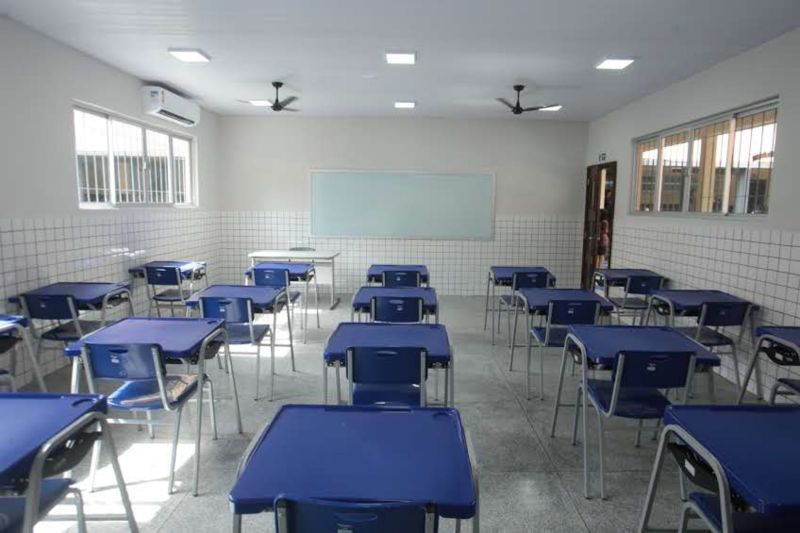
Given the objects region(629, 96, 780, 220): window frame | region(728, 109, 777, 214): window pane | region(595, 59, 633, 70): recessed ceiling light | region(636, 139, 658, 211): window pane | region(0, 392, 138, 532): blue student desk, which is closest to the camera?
region(0, 392, 138, 532): blue student desk

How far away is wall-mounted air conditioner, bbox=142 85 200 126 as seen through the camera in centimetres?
572

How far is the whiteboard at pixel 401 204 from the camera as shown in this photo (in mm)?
7969

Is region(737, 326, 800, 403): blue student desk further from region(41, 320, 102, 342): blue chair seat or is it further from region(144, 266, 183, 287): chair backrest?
region(144, 266, 183, 287): chair backrest

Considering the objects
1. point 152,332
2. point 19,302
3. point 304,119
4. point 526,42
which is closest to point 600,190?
point 526,42

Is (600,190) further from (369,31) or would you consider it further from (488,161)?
(369,31)

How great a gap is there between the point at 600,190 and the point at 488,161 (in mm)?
1777

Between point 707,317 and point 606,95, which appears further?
point 606,95

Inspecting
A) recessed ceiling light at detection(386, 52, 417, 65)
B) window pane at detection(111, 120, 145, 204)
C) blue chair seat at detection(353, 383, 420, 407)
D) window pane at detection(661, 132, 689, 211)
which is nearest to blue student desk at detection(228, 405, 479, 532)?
blue chair seat at detection(353, 383, 420, 407)

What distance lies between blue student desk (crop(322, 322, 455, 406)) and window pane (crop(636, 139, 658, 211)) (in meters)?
4.58

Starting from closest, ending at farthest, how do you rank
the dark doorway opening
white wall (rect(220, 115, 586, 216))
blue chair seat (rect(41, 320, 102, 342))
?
blue chair seat (rect(41, 320, 102, 342)), the dark doorway opening, white wall (rect(220, 115, 586, 216))

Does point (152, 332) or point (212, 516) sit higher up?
point (152, 332)

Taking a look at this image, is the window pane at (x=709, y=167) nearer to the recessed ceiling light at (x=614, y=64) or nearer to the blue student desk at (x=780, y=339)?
the recessed ceiling light at (x=614, y=64)

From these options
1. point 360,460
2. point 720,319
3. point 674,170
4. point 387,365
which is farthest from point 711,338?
point 360,460

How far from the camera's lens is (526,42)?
423cm
